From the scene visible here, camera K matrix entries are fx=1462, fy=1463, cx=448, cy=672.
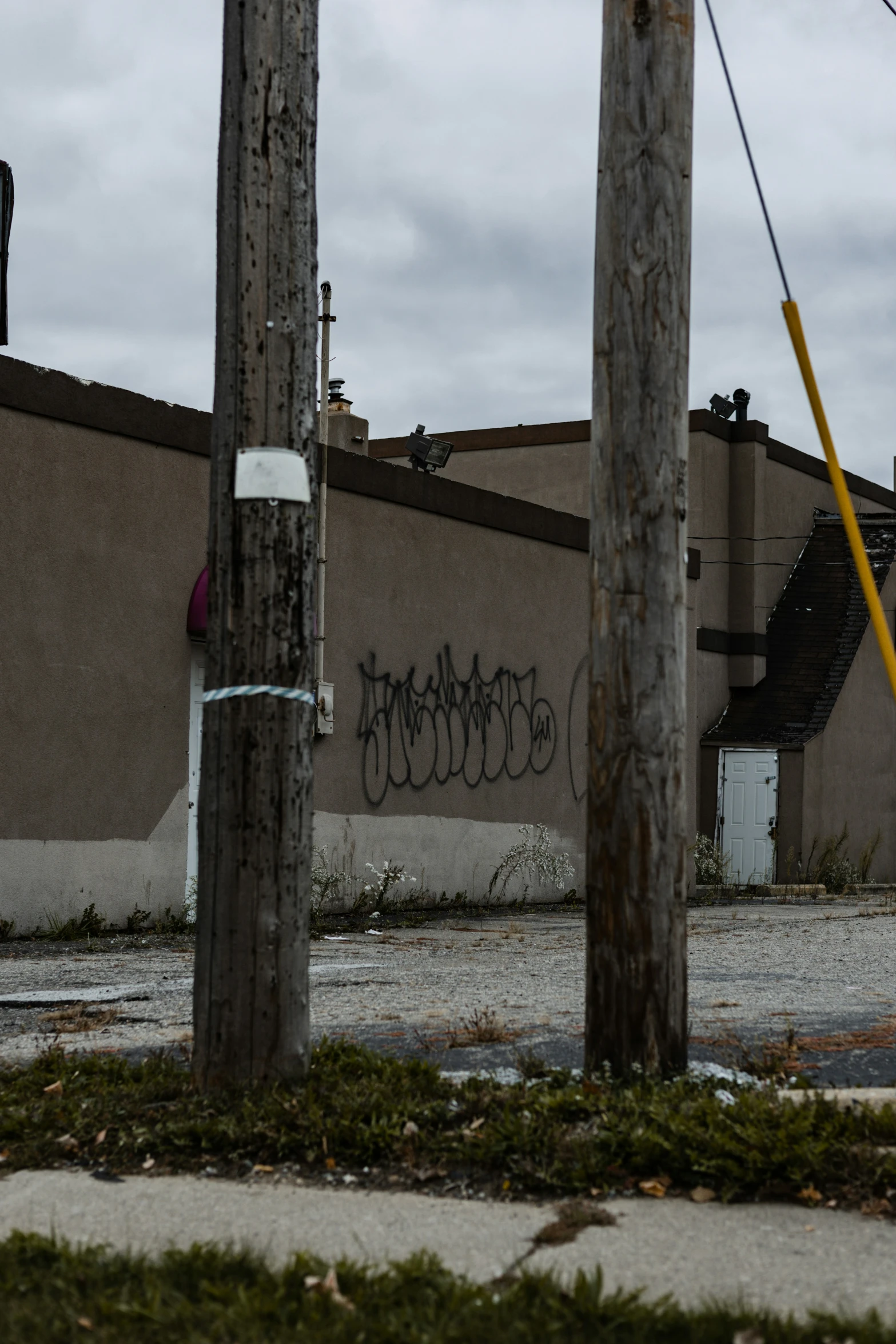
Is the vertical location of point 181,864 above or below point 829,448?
below

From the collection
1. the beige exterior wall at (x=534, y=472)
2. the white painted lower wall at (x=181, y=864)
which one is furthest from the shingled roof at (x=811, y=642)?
the white painted lower wall at (x=181, y=864)

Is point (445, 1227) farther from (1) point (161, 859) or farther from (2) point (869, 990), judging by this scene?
(1) point (161, 859)

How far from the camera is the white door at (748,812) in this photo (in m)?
22.4

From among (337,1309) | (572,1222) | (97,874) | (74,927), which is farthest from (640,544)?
(97,874)

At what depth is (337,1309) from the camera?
132 inches

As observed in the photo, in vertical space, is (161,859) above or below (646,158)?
below

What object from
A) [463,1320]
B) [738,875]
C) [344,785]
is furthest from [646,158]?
[738,875]

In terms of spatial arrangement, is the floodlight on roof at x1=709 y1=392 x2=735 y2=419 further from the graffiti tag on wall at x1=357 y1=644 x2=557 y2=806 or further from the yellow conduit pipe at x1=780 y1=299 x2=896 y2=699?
the yellow conduit pipe at x1=780 y1=299 x2=896 y2=699

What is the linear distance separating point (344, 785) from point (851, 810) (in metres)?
11.9

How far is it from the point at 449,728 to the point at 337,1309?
12324 mm

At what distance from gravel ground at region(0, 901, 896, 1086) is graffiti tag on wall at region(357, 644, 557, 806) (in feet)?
7.21

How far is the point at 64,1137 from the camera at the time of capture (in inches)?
185

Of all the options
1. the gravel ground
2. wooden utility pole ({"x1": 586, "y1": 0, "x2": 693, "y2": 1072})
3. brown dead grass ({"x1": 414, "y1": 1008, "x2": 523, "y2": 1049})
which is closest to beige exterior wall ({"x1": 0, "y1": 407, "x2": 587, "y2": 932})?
the gravel ground

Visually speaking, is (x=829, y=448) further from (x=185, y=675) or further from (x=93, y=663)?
(x=185, y=675)
